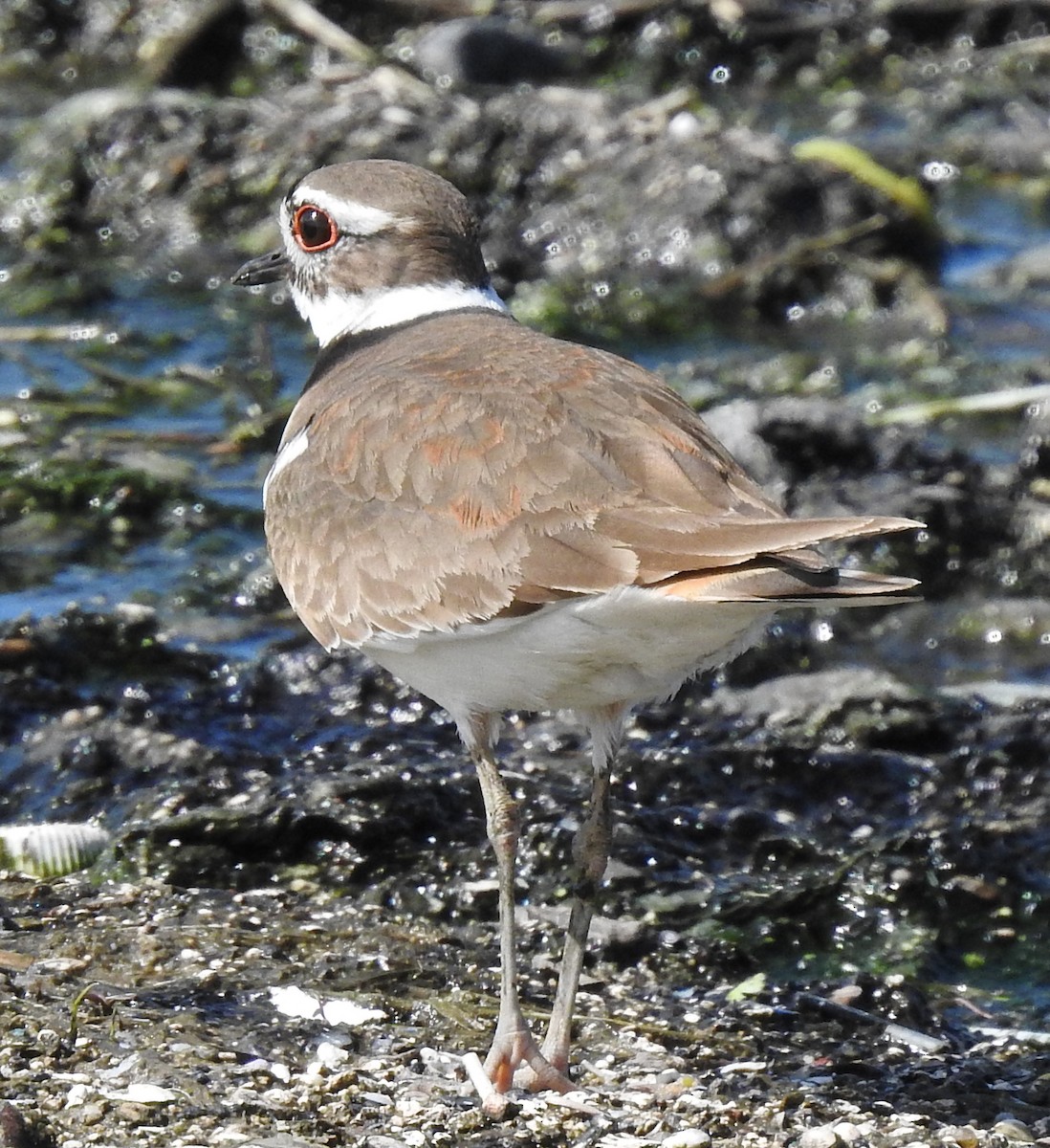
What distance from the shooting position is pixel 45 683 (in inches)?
226

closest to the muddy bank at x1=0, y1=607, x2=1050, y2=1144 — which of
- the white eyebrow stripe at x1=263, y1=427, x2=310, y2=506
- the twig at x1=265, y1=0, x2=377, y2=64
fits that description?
the white eyebrow stripe at x1=263, y1=427, x2=310, y2=506

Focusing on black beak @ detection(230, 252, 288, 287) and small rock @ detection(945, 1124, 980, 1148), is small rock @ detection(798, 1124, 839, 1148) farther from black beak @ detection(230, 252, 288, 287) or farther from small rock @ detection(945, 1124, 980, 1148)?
black beak @ detection(230, 252, 288, 287)

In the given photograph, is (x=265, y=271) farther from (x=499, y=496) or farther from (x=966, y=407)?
(x=966, y=407)

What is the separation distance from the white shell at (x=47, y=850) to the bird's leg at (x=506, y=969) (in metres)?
1.17

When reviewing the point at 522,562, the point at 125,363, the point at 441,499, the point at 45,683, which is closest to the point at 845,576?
the point at 522,562

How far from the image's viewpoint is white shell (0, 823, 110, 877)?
480 centimetres

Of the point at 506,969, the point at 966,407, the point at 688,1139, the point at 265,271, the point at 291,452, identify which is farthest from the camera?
the point at 966,407

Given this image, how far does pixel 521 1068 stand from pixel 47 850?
148 cm

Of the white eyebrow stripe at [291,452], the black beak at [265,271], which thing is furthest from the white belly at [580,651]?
the black beak at [265,271]

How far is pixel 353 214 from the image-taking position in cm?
518

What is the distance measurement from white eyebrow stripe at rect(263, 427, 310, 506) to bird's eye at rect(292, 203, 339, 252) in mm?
772

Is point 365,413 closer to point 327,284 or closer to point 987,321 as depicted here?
point 327,284

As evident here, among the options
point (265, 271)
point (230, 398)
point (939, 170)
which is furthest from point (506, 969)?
point (939, 170)

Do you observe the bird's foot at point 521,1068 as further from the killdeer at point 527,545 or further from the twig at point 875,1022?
the twig at point 875,1022
